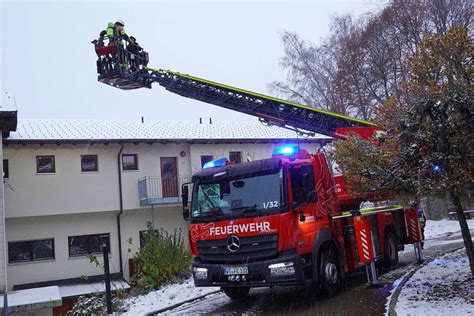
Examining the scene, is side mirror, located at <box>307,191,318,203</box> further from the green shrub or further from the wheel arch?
the green shrub

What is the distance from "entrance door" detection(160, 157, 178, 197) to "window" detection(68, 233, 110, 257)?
11.2 feet

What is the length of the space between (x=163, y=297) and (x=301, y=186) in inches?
177

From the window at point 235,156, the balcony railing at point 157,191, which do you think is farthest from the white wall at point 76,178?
the window at point 235,156

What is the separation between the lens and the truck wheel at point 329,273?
333 inches

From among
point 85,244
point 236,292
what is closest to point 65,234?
point 85,244

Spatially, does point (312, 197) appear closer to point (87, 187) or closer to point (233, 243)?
point (233, 243)

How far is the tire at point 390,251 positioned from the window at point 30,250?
1500 centimetres

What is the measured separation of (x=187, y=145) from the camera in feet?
77.9

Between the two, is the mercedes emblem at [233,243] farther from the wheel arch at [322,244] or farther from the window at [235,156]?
the window at [235,156]

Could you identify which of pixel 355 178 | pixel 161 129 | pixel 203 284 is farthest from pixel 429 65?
pixel 161 129

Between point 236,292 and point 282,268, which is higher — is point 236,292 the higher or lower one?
the lower one

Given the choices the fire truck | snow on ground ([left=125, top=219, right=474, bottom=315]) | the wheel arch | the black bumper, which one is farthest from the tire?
snow on ground ([left=125, top=219, right=474, bottom=315])

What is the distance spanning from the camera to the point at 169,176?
23.5m

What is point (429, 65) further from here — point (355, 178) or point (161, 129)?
point (161, 129)
